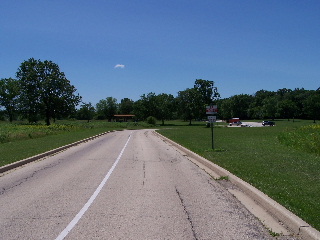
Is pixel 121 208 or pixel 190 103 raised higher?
pixel 190 103

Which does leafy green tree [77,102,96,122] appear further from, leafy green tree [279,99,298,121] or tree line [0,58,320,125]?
leafy green tree [279,99,298,121]

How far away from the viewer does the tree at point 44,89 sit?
80750 mm

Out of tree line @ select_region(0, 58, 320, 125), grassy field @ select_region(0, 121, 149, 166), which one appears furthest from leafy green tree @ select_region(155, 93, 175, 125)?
grassy field @ select_region(0, 121, 149, 166)

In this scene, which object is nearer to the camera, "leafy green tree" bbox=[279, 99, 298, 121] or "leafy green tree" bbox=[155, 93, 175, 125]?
"leafy green tree" bbox=[155, 93, 175, 125]

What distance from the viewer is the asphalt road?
5.76 m

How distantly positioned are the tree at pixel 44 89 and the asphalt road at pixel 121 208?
72.3 meters

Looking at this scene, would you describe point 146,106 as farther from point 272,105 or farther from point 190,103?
point 272,105

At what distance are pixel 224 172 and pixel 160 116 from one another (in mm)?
100671

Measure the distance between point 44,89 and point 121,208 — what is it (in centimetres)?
7877

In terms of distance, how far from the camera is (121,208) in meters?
7.36

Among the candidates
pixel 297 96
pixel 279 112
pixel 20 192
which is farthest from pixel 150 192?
pixel 297 96

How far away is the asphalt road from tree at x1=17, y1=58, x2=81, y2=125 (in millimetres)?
72312

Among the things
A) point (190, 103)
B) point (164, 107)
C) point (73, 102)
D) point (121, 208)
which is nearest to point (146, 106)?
point (164, 107)

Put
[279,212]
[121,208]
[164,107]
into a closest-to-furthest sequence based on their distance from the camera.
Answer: [279,212], [121,208], [164,107]
